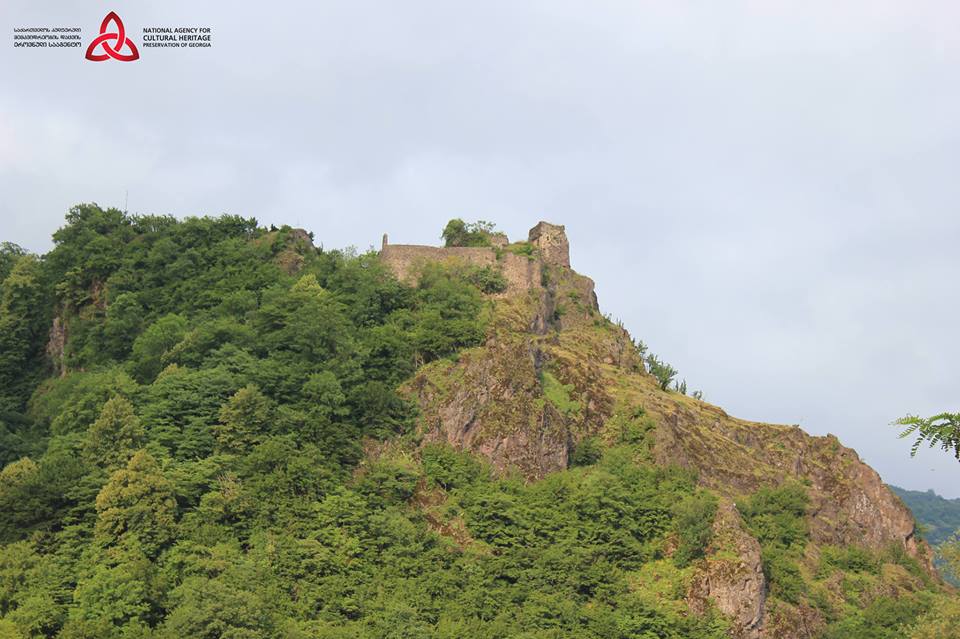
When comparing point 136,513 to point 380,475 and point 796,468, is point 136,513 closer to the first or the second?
point 380,475

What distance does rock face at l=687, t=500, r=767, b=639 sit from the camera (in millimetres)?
48375

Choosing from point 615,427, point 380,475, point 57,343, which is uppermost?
point 57,343

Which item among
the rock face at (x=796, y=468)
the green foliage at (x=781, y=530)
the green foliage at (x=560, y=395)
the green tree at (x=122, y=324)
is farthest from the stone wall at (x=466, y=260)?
the green foliage at (x=781, y=530)

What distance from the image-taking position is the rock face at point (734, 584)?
48.4 metres

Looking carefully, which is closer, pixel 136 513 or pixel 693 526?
pixel 136 513

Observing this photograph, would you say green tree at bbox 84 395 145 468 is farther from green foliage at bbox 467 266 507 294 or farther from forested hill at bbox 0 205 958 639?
green foliage at bbox 467 266 507 294

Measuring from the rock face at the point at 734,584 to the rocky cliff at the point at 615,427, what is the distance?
0.16 ft

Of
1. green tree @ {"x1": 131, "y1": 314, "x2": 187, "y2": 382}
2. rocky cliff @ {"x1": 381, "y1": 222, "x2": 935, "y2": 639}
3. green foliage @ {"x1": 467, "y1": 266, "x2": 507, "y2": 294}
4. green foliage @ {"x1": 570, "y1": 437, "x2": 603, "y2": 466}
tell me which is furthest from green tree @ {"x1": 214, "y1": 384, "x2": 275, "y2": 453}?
green foliage @ {"x1": 467, "y1": 266, "x2": 507, "y2": 294}

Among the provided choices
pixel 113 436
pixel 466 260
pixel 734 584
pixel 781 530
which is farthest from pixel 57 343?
pixel 781 530

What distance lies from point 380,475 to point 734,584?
16.0 meters

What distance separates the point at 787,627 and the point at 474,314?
21534mm

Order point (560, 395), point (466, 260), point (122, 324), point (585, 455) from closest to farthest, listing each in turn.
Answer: point (585, 455), point (560, 395), point (122, 324), point (466, 260)

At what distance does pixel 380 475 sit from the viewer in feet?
164

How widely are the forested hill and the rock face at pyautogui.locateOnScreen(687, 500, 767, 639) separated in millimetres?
108
